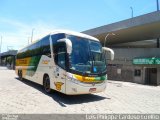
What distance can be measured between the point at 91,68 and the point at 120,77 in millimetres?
19185

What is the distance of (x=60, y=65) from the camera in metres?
10.1

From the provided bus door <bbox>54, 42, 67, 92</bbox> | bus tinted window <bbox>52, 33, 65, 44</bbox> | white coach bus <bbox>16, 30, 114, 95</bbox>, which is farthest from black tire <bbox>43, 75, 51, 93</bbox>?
bus tinted window <bbox>52, 33, 65, 44</bbox>

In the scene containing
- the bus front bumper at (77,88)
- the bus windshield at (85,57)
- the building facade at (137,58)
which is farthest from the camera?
the building facade at (137,58)

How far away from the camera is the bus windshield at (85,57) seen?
9.58m

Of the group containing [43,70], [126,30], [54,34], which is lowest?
[43,70]

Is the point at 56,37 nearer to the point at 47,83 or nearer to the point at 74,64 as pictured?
the point at 74,64

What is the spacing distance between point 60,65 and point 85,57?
128 centimetres

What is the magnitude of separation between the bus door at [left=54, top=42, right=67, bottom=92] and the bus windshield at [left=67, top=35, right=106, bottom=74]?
1.58ft

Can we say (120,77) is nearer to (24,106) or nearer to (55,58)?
(55,58)

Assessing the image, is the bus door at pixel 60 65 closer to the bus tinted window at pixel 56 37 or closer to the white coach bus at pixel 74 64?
the white coach bus at pixel 74 64

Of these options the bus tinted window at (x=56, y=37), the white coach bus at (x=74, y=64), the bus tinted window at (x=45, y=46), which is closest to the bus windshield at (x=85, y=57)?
the white coach bus at (x=74, y=64)

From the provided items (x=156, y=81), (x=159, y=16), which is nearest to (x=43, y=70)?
(x=159, y=16)

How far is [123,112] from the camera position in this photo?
8.04 metres

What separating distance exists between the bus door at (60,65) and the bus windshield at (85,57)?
Result: 481 millimetres
